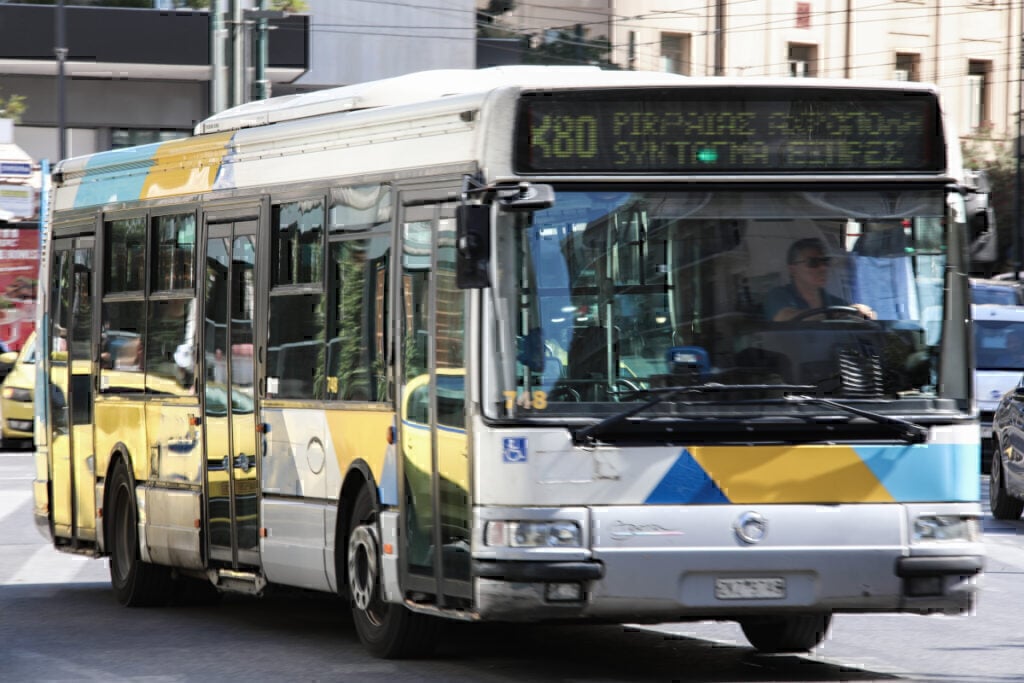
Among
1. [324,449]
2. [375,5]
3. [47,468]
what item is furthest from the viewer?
[375,5]

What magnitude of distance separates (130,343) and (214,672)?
3.92 m

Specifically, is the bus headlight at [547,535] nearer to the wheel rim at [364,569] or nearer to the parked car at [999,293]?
the wheel rim at [364,569]

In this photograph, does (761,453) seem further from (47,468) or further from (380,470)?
(47,468)

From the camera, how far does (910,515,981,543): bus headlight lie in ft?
30.4

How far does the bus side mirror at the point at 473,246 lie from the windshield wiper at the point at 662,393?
27.8 inches

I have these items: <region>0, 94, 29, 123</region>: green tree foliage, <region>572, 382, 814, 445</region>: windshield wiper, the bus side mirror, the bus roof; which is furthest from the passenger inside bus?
<region>0, 94, 29, 123</region>: green tree foliage

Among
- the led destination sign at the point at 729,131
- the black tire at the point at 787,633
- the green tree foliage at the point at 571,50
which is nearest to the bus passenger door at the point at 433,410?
the led destination sign at the point at 729,131

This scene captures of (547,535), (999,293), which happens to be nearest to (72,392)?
(547,535)

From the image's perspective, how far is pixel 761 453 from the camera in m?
9.10

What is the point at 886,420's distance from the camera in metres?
9.19

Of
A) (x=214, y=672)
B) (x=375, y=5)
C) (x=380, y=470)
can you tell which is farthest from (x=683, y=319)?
(x=375, y=5)

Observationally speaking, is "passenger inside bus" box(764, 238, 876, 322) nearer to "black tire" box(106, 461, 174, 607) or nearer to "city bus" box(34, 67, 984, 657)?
"city bus" box(34, 67, 984, 657)

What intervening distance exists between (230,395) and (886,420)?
416 centimetres

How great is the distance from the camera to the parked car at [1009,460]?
61.0 ft
